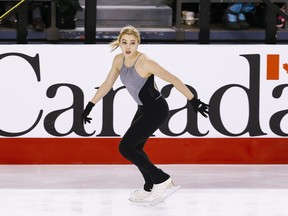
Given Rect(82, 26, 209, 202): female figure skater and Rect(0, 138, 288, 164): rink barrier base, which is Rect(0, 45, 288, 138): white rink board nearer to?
Rect(0, 138, 288, 164): rink barrier base

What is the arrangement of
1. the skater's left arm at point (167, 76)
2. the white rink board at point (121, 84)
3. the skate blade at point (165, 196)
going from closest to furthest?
the skater's left arm at point (167, 76)
the skate blade at point (165, 196)
the white rink board at point (121, 84)

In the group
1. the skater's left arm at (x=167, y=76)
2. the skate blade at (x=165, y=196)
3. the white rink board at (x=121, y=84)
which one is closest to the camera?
the skater's left arm at (x=167, y=76)

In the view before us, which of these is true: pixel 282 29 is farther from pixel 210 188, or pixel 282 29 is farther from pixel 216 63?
pixel 210 188

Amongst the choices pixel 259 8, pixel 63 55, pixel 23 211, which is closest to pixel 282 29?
pixel 259 8

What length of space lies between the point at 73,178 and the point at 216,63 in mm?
1618

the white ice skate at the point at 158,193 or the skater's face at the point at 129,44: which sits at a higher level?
the skater's face at the point at 129,44

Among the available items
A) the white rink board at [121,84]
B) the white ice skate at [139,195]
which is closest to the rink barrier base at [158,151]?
the white rink board at [121,84]

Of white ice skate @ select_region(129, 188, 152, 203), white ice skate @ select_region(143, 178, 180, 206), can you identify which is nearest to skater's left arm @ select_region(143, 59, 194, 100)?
white ice skate @ select_region(143, 178, 180, 206)

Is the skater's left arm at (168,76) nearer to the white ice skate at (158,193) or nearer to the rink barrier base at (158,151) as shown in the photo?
the white ice skate at (158,193)

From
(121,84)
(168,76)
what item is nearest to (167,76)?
(168,76)

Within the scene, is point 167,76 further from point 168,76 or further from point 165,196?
point 165,196

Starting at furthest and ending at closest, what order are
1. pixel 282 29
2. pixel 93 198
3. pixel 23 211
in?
pixel 282 29 → pixel 93 198 → pixel 23 211

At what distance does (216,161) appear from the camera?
28.0ft

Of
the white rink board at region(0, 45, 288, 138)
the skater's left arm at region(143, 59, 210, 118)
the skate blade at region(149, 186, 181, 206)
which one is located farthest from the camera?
the white rink board at region(0, 45, 288, 138)
